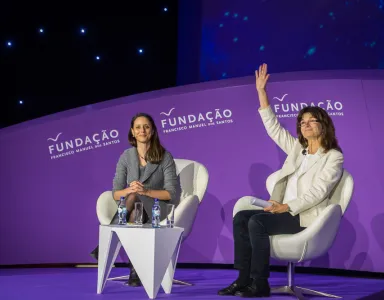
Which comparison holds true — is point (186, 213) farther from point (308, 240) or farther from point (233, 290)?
point (308, 240)

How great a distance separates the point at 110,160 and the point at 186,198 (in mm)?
1289

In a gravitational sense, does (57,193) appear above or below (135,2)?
below

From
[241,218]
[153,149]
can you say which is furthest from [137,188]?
[241,218]

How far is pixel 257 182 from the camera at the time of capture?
5352 mm

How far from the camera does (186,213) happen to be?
4.41 meters

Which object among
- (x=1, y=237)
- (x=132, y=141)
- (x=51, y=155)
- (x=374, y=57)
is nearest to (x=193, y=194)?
(x=132, y=141)

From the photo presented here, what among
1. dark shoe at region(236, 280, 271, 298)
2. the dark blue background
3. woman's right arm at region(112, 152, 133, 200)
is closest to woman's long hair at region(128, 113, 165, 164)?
woman's right arm at region(112, 152, 133, 200)

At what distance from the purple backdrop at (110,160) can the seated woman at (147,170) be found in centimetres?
103

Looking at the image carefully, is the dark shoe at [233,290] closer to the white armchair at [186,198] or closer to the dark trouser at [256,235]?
the dark trouser at [256,235]

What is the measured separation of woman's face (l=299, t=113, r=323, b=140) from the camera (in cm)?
402

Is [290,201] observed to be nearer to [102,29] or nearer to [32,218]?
[32,218]

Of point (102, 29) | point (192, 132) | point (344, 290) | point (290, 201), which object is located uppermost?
point (102, 29)

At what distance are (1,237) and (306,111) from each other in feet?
9.62

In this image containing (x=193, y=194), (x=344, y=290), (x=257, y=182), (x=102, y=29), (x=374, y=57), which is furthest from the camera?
(x=102, y=29)
